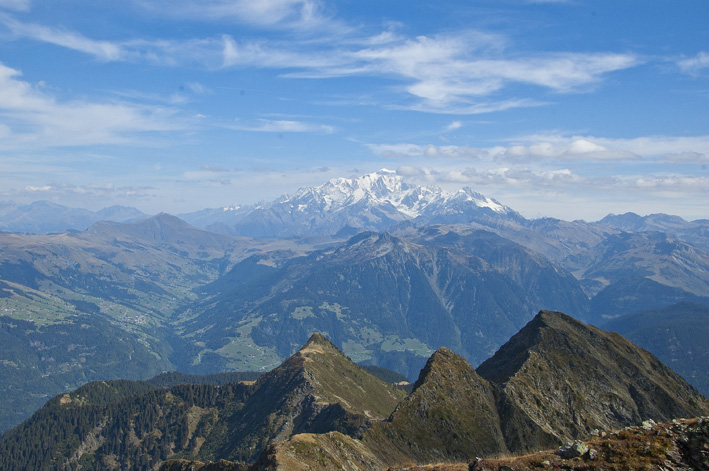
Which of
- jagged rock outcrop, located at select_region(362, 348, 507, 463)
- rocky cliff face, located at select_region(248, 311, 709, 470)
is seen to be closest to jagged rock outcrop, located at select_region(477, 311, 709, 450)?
rocky cliff face, located at select_region(248, 311, 709, 470)

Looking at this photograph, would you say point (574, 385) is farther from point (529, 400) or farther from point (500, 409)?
point (500, 409)

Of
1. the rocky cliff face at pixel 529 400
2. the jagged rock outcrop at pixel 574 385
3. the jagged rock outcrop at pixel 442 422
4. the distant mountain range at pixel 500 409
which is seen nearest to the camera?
the distant mountain range at pixel 500 409

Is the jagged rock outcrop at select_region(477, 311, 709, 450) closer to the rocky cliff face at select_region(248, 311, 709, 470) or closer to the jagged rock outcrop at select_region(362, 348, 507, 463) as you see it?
the rocky cliff face at select_region(248, 311, 709, 470)

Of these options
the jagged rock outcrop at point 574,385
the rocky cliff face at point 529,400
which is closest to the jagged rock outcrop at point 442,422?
the rocky cliff face at point 529,400

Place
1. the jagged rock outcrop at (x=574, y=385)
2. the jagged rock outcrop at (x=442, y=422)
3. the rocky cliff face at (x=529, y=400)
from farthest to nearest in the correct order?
the jagged rock outcrop at (x=574, y=385) → the rocky cliff face at (x=529, y=400) → the jagged rock outcrop at (x=442, y=422)

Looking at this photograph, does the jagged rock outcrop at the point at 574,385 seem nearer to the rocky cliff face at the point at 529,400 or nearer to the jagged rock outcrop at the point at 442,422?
the rocky cliff face at the point at 529,400

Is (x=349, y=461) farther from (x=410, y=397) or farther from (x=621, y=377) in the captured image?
(x=621, y=377)

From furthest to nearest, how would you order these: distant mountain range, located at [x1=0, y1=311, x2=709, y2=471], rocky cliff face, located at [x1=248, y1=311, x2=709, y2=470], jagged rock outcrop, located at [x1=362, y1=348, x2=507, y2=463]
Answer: rocky cliff face, located at [x1=248, y1=311, x2=709, y2=470]
jagged rock outcrop, located at [x1=362, y1=348, x2=507, y2=463]
distant mountain range, located at [x1=0, y1=311, x2=709, y2=471]

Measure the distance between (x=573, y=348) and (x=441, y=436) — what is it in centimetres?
7240

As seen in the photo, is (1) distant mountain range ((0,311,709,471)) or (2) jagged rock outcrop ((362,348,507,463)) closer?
(1) distant mountain range ((0,311,709,471))

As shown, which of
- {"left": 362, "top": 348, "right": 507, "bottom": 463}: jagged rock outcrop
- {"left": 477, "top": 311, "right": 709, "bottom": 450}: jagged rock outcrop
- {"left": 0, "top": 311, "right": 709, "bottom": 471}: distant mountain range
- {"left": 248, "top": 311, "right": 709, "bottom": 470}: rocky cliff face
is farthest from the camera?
{"left": 477, "top": 311, "right": 709, "bottom": 450}: jagged rock outcrop

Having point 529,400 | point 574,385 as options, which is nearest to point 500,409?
point 529,400

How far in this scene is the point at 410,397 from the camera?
12669 centimetres

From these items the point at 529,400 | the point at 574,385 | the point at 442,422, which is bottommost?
the point at 442,422
